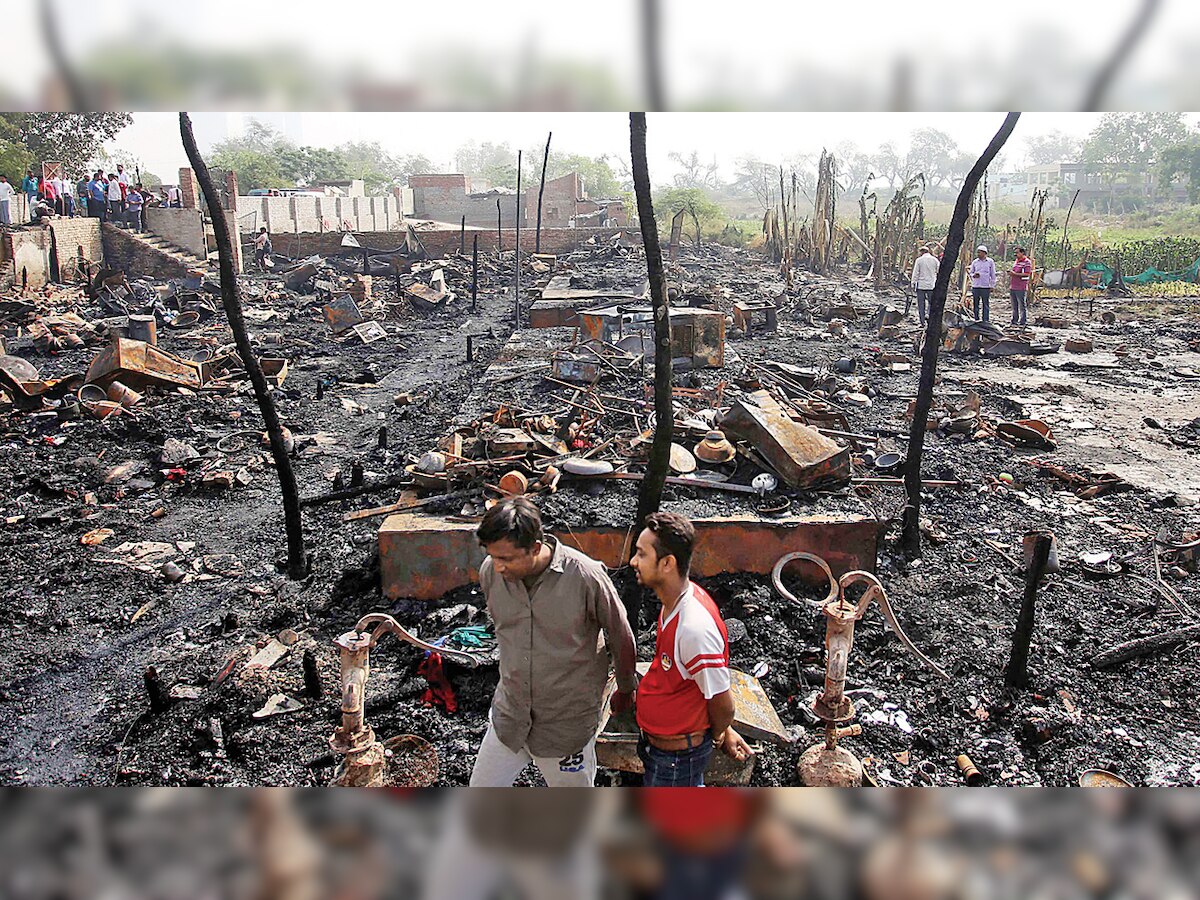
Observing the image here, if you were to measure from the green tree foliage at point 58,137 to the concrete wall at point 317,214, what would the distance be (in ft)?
16.0

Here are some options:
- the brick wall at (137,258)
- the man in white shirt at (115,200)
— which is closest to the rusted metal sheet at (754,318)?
the brick wall at (137,258)

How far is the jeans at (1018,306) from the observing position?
54.6 feet

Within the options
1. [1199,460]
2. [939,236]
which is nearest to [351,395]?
[1199,460]

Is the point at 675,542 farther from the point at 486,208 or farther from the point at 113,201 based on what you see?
the point at 486,208

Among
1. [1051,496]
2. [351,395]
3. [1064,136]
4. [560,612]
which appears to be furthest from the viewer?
[1064,136]

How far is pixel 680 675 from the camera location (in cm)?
276

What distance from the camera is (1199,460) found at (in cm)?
834

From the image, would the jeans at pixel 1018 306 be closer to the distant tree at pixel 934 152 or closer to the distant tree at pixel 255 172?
the distant tree at pixel 255 172

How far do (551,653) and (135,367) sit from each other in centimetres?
911

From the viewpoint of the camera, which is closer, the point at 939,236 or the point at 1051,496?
the point at 1051,496

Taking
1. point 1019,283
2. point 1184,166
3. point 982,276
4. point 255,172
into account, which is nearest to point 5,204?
point 982,276

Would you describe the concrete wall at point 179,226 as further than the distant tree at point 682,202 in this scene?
No

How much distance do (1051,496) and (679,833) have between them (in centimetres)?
770

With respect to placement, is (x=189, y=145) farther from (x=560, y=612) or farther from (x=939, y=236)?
(x=939, y=236)
